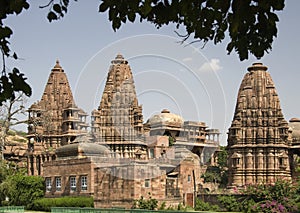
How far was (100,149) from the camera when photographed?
38.2 metres

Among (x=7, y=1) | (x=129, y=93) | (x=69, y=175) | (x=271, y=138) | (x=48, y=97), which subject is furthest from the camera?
(x=48, y=97)

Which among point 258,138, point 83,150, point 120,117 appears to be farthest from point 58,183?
point 258,138

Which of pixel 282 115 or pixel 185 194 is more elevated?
pixel 282 115

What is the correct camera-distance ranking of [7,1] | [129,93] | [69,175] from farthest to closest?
1. [129,93]
2. [69,175]
3. [7,1]

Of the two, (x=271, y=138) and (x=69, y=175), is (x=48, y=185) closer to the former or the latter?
(x=69, y=175)

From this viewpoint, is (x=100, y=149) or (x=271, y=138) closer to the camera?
(x=100, y=149)

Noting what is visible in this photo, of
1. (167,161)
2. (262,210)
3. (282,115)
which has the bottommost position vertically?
(262,210)

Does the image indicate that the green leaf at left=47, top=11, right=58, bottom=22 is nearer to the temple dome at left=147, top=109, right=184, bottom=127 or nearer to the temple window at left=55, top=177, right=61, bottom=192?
the temple window at left=55, top=177, right=61, bottom=192

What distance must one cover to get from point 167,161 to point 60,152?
280 inches

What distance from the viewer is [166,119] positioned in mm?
66875

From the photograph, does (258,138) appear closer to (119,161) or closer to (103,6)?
(119,161)

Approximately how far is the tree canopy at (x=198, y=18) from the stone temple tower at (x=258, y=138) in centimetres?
4197

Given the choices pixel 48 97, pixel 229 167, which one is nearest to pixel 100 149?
pixel 229 167

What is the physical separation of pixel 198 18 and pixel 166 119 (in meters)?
61.7
